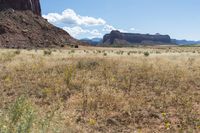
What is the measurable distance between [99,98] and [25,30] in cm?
8038

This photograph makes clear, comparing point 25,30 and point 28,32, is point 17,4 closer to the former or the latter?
point 25,30

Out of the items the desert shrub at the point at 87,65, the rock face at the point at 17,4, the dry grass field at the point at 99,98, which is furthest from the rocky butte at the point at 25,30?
the dry grass field at the point at 99,98

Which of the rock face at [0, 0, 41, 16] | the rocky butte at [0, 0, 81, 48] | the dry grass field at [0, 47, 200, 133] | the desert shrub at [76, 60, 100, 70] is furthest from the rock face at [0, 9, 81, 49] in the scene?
the dry grass field at [0, 47, 200, 133]

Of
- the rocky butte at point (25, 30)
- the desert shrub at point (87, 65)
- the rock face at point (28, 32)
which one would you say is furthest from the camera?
the rocky butte at point (25, 30)

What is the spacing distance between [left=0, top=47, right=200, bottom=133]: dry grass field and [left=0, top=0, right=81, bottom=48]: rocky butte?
204 feet

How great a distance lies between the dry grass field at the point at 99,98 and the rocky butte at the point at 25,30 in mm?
62038

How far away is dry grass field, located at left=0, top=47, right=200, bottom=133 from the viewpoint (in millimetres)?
7863

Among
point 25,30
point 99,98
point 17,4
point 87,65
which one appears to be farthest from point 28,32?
point 99,98

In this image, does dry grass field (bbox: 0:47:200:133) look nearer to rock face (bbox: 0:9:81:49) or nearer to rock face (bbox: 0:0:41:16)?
rock face (bbox: 0:9:81:49)

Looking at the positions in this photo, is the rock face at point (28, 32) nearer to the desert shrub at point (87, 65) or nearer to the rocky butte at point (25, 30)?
the rocky butte at point (25, 30)

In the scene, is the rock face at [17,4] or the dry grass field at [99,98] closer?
the dry grass field at [99,98]

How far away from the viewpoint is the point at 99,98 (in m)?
10.3

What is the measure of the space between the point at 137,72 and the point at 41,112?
600cm

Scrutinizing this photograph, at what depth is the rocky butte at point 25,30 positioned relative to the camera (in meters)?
80.1
